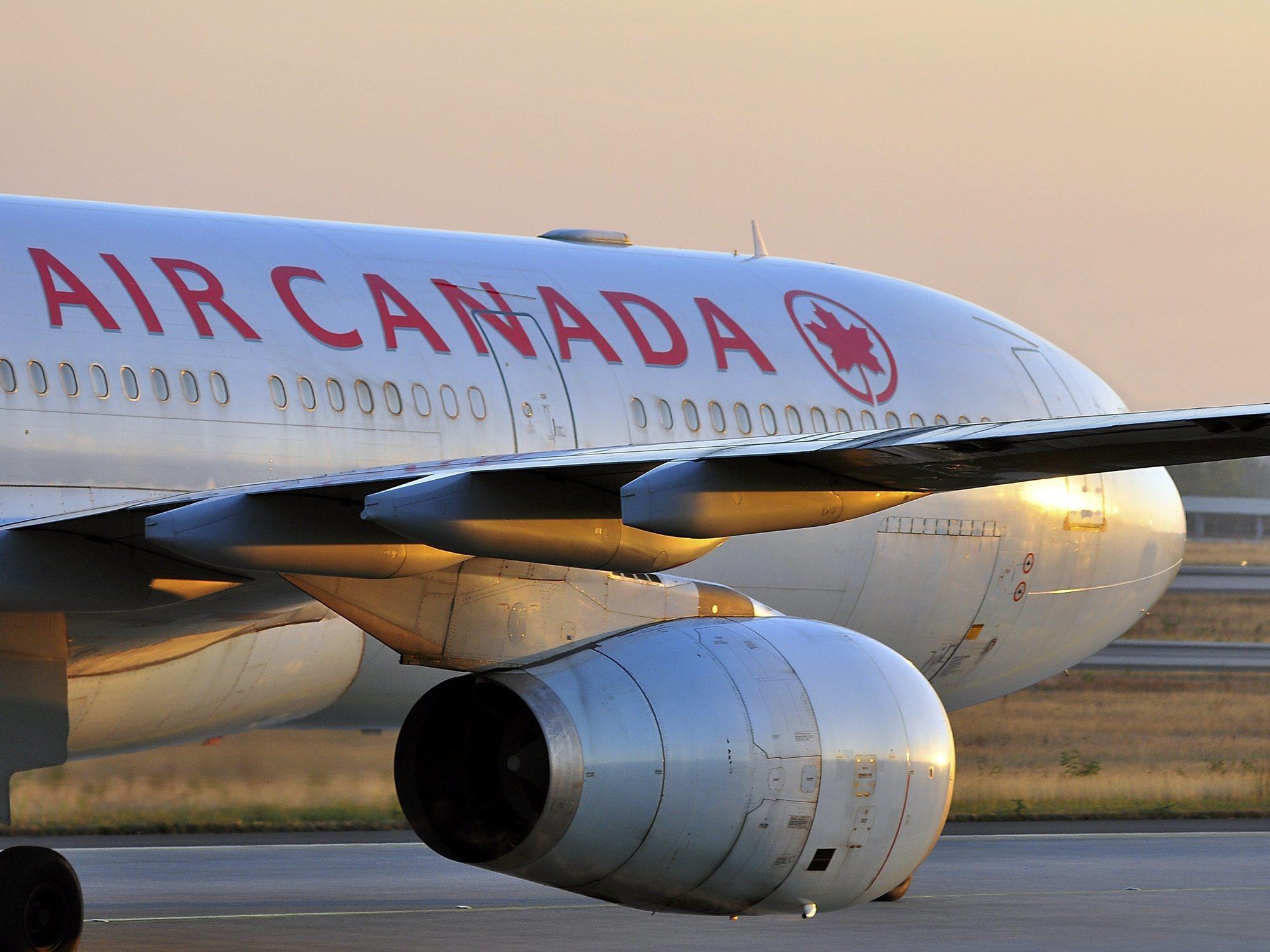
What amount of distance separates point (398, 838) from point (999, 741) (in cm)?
883

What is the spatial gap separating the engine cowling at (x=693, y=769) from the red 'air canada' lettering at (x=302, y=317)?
220 centimetres

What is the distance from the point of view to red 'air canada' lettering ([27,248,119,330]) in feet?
33.7

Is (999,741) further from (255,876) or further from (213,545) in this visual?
(213,545)

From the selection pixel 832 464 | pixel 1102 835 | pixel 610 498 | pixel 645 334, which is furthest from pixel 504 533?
pixel 1102 835

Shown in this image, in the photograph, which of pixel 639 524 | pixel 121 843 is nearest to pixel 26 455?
pixel 639 524

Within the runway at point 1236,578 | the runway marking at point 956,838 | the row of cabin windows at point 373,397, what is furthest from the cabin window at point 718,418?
the runway at point 1236,578

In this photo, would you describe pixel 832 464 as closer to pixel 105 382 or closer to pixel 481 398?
pixel 105 382

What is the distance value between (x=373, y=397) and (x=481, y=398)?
692mm

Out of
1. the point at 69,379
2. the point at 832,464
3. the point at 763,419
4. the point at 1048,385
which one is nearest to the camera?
the point at 832,464

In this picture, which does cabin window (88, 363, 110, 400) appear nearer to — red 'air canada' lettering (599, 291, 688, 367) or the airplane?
the airplane

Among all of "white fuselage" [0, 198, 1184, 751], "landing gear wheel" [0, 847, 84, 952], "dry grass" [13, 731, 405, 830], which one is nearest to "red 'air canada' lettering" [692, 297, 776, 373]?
"white fuselage" [0, 198, 1184, 751]

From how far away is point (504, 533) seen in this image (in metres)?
8.01

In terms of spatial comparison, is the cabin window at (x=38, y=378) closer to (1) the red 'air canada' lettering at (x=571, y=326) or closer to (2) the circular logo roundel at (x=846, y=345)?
(1) the red 'air canada' lettering at (x=571, y=326)

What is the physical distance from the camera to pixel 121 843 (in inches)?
770
